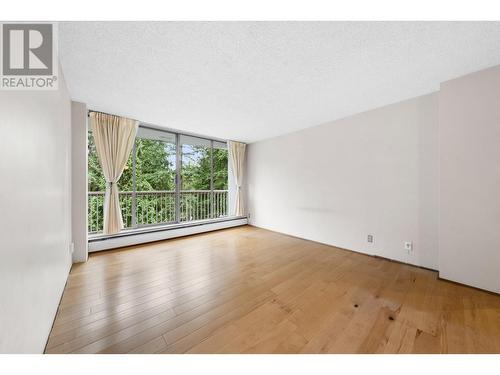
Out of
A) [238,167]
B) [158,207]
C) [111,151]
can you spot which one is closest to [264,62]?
[111,151]

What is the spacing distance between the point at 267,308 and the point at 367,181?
2422 mm

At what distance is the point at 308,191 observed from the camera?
12.3ft

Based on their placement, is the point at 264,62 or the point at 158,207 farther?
the point at 158,207

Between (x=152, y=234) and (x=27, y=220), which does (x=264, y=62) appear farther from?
(x=152, y=234)

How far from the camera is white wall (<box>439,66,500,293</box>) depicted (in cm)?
186

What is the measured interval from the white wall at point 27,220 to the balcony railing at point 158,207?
2.12 metres

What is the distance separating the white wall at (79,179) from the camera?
2.60 m

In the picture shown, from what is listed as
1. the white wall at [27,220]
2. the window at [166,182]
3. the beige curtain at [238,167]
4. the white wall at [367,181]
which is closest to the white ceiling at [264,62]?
the white wall at [367,181]

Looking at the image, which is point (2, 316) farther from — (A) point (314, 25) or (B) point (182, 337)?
(A) point (314, 25)

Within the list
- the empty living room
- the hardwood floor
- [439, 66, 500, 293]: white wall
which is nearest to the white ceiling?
the empty living room

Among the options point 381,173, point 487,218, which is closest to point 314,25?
point 381,173

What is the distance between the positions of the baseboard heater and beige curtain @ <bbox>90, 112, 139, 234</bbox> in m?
0.16

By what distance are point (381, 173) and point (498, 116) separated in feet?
3.85

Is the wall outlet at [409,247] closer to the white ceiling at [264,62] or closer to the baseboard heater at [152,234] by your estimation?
the white ceiling at [264,62]
